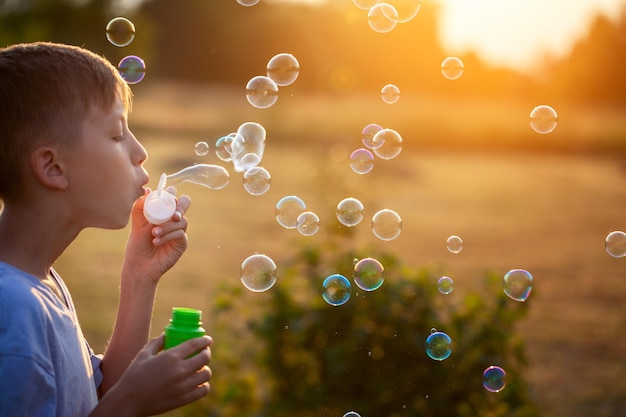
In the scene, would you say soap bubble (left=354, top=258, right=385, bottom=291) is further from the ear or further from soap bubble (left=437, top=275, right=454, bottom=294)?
the ear

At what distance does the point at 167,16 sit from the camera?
19078mm

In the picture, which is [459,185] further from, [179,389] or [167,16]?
[179,389]

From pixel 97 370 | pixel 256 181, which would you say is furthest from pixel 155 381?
pixel 256 181

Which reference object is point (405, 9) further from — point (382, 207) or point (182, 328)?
point (382, 207)

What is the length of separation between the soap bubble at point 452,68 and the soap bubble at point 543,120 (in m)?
0.37

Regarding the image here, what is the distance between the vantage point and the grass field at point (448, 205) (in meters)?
5.65

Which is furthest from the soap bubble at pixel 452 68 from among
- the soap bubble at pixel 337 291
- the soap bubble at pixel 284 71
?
the soap bubble at pixel 337 291

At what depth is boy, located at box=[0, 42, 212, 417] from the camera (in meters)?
1.46

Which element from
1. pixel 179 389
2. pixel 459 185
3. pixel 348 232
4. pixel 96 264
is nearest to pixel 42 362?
pixel 179 389

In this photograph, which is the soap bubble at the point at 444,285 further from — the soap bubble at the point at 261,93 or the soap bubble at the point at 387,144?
the soap bubble at the point at 261,93

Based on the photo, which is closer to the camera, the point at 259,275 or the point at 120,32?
the point at 259,275

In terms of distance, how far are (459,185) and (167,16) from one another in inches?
343

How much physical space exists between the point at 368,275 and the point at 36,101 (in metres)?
1.50

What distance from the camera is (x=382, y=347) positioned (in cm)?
292
